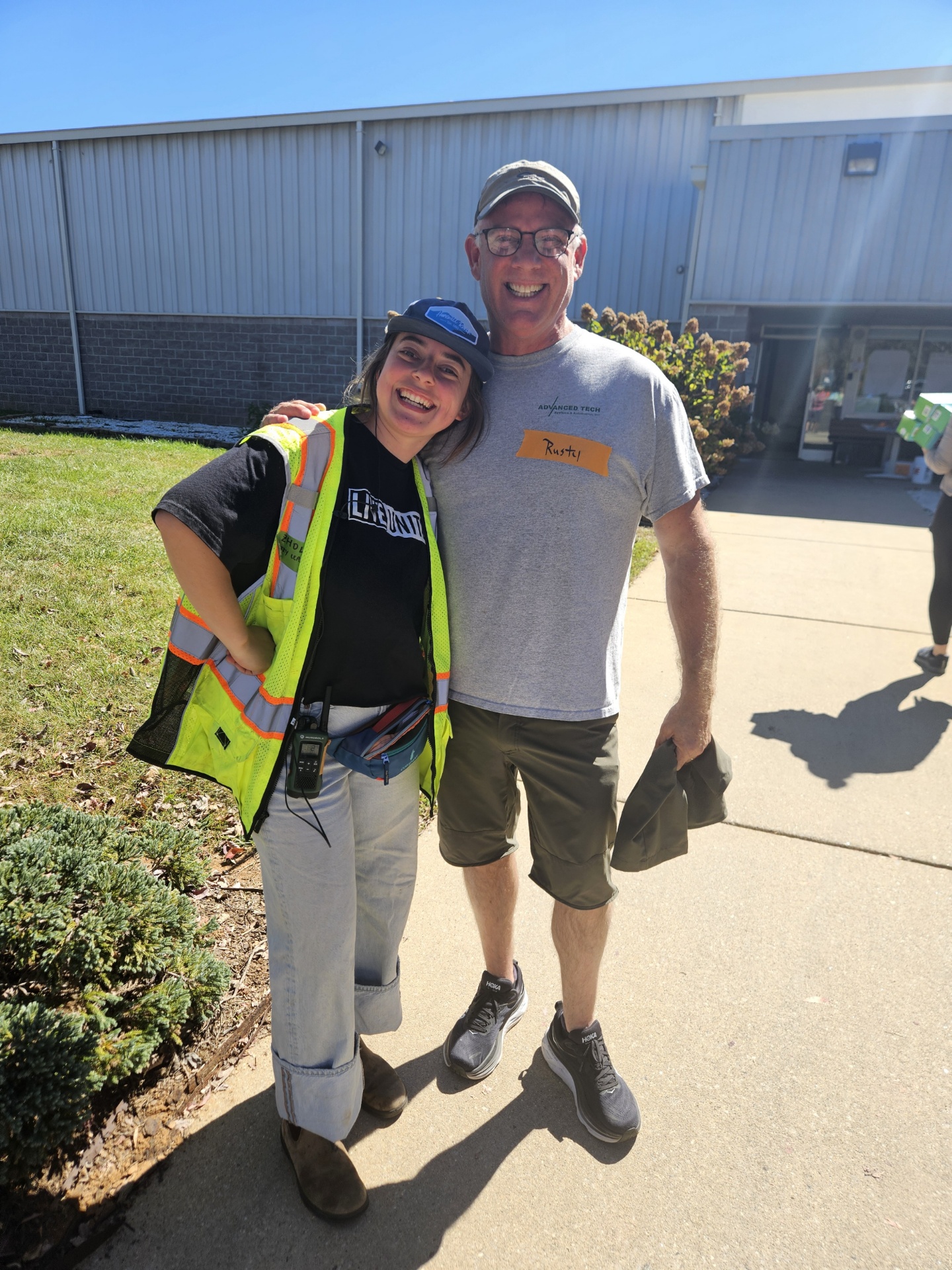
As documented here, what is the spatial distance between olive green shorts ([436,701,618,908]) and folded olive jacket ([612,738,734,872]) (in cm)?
5

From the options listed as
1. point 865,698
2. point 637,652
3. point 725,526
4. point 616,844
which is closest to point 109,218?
point 725,526

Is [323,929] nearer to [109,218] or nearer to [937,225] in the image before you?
[937,225]

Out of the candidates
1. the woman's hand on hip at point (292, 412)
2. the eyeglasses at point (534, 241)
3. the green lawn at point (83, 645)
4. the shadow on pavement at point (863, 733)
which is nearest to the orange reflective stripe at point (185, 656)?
the woman's hand on hip at point (292, 412)

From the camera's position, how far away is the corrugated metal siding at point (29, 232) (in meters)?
16.2

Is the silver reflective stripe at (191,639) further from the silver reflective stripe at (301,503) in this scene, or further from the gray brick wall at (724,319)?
the gray brick wall at (724,319)

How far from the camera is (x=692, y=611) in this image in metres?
2.07

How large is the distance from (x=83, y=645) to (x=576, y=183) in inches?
485

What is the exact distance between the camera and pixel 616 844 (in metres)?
2.16

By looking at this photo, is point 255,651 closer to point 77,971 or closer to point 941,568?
point 77,971

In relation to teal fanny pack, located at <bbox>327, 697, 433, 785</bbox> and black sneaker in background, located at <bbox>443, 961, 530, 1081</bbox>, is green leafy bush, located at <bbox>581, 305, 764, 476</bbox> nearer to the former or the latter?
black sneaker in background, located at <bbox>443, 961, 530, 1081</bbox>

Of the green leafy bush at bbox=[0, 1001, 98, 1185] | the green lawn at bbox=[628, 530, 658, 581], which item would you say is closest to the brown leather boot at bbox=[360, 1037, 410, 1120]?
the green leafy bush at bbox=[0, 1001, 98, 1185]

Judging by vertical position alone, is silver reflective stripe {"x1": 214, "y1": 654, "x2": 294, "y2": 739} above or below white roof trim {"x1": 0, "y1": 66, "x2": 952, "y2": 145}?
below

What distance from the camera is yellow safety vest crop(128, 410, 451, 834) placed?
166cm

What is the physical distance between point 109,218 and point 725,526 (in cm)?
1402
